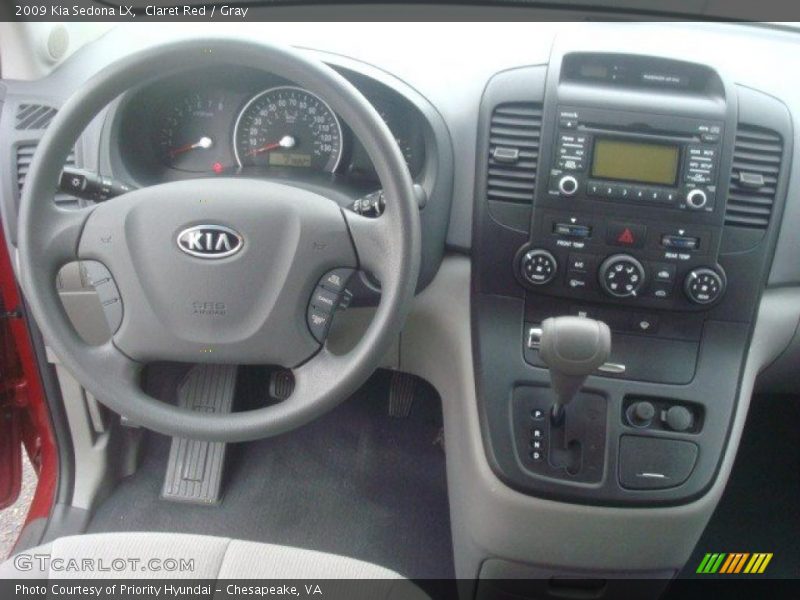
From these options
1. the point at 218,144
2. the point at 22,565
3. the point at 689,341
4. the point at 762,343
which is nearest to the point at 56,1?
the point at 218,144

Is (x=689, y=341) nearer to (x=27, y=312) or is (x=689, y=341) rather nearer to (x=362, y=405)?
(x=362, y=405)

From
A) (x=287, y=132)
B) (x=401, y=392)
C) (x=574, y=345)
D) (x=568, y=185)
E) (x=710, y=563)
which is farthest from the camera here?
(x=401, y=392)

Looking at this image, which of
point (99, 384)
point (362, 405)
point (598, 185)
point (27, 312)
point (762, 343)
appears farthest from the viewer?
point (362, 405)

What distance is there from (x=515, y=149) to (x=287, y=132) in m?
0.41

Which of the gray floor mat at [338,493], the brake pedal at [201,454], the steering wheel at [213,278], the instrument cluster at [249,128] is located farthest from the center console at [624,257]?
the brake pedal at [201,454]

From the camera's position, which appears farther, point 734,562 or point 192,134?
point 734,562

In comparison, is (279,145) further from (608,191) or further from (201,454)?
(201,454)

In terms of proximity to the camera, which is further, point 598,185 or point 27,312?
point 27,312

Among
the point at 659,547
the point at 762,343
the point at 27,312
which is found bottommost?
the point at 659,547

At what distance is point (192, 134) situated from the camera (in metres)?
1.47

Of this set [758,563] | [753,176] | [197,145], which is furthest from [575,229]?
[758,563]

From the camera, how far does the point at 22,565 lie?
46.8 inches

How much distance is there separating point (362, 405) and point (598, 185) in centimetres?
90

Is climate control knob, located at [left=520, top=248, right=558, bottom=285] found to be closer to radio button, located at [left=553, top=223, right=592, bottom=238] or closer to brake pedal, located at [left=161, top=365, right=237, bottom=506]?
radio button, located at [left=553, top=223, right=592, bottom=238]
